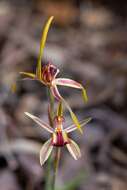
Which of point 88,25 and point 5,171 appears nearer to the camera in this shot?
point 5,171

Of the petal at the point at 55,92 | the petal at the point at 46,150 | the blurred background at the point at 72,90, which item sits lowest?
the blurred background at the point at 72,90

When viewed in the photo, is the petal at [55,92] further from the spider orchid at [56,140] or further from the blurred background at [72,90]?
the blurred background at [72,90]

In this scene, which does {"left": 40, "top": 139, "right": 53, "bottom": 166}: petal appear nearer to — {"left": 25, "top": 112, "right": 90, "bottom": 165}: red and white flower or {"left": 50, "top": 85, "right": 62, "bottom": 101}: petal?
{"left": 25, "top": 112, "right": 90, "bottom": 165}: red and white flower

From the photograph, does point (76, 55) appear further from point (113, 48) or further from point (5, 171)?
point (5, 171)

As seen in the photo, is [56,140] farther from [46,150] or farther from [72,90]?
[72,90]

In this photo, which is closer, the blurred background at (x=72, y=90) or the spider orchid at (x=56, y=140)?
the spider orchid at (x=56, y=140)

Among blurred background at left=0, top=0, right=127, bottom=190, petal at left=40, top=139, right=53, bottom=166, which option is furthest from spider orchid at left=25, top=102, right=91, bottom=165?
blurred background at left=0, top=0, right=127, bottom=190

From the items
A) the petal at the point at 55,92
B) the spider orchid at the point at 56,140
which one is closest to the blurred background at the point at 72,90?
the spider orchid at the point at 56,140

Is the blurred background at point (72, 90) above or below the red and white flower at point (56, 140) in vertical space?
below

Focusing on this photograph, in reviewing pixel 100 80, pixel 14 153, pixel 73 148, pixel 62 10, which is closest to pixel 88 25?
pixel 62 10
